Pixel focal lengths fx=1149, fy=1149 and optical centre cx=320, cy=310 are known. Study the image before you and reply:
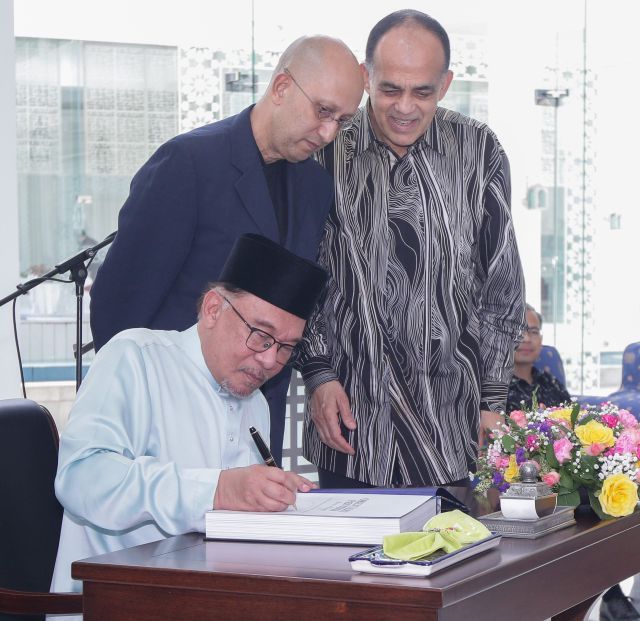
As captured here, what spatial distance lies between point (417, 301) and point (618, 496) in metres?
0.76

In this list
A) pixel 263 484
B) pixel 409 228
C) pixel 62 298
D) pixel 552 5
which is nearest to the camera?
pixel 263 484

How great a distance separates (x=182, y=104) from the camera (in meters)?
6.64

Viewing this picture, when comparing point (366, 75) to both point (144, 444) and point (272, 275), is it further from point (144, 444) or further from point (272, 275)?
point (144, 444)

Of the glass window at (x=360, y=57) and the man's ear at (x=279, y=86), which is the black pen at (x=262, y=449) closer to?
the man's ear at (x=279, y=86)

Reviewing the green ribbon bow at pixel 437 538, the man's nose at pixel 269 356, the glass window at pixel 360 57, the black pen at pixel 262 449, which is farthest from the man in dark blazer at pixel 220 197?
the glass window at pixel 360 57

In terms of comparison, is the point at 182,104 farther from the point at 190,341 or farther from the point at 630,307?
the point at 190,341

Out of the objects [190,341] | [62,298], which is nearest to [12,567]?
[190,341]

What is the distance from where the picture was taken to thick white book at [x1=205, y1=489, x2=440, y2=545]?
1753 mm

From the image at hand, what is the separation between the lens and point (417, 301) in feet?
8.89

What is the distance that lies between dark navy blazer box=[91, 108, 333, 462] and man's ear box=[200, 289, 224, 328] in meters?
0.32

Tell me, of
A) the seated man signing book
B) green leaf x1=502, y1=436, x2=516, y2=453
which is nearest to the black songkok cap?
the seated man signing book

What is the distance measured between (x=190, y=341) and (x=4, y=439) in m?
0.44

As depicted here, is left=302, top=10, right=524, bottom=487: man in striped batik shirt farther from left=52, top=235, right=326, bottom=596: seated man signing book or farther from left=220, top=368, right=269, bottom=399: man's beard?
left=220, top=368, right=269, bottom=399: man's beard

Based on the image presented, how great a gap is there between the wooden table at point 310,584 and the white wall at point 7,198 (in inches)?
141
